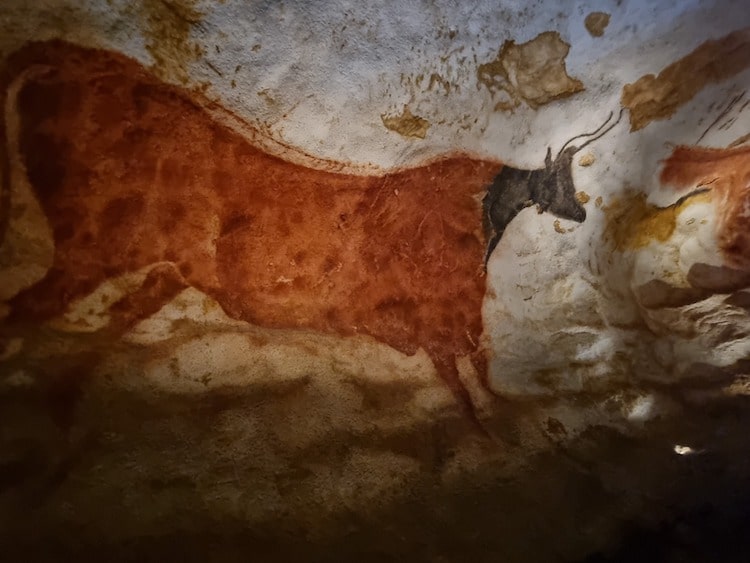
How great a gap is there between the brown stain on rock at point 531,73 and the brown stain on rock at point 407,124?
354 millimetres

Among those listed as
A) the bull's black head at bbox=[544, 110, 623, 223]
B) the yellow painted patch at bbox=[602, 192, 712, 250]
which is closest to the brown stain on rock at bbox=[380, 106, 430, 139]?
the bull's black head at bbox=[544, 110, 623, 223]

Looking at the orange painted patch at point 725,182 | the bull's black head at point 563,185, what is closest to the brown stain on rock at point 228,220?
the bull's black head at point 563,185

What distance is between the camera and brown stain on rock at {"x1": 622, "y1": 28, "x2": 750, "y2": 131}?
2.53 meters

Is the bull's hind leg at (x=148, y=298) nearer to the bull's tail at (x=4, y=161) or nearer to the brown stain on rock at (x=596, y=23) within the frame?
the bull's tail at (x=4, y=161)

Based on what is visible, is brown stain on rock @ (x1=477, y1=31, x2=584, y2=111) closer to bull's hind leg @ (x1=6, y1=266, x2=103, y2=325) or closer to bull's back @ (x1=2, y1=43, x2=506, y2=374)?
bull's back @ (x1=2, y1=43, x2=506, y2=374)

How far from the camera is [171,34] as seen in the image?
7.89ft

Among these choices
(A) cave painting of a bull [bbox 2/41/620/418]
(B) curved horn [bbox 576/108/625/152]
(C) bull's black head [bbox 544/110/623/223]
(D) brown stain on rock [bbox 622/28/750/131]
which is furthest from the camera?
(C) bull's black head [bbox 544/110/623/223]

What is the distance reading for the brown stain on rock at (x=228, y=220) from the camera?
2434 mm

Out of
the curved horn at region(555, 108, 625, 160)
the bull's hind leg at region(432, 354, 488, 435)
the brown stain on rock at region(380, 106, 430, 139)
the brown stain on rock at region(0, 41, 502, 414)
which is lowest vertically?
the bull's hind leg at region(432, 354, 488, 435)

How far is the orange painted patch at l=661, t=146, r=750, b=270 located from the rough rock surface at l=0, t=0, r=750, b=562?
0.06ft

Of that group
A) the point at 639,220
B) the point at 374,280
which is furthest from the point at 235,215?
the point at 639,220

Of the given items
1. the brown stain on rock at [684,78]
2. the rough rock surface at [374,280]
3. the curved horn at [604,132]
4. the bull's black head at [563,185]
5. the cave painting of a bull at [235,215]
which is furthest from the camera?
the bull's black head at [563,185]

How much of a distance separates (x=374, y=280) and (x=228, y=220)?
82cm

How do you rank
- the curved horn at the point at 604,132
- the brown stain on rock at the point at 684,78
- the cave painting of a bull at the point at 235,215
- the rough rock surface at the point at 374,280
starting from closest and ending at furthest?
1. the rough rock surface at the point at 374,280
2. the cave painting of a bull at the point at 235,215
3. the brown stain on rock at the point at 684,78
4. the curved horn at the point at 604,132
